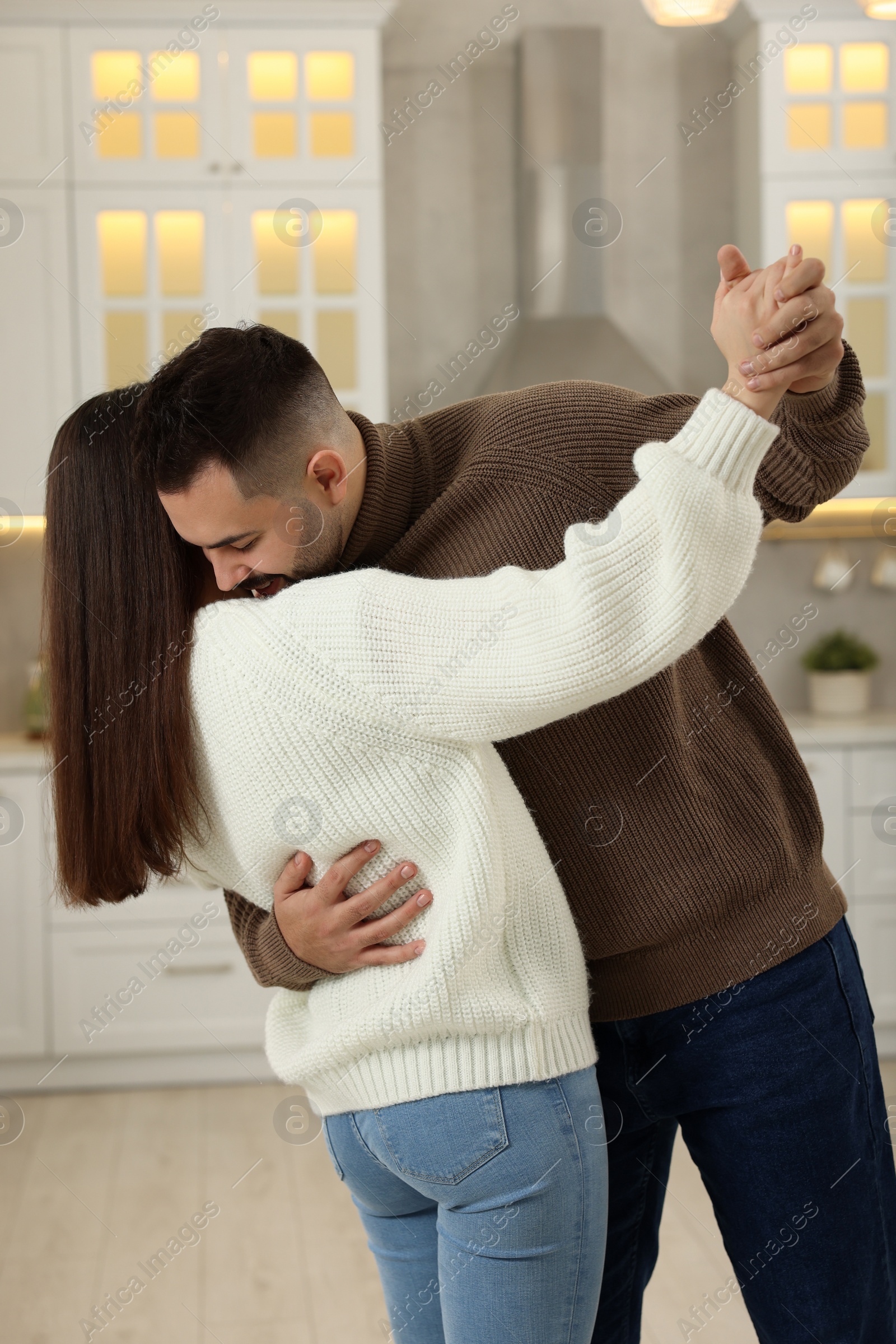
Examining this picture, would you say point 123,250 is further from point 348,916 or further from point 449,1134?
point 449,1134

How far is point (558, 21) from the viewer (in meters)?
3.46

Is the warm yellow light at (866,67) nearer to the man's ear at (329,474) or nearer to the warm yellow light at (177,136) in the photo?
the warm yellow light at (177,136)

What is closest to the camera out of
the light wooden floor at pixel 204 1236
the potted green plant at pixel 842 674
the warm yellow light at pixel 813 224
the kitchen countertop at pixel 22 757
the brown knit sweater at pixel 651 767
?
the brown knit sweater at pixel 651 767

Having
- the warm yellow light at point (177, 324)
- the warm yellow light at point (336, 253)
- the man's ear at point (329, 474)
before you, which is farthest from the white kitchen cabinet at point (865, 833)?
the man's ear at point (329, 474)

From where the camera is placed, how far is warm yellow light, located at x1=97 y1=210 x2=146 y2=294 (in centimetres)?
304

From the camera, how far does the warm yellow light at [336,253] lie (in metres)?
3.08

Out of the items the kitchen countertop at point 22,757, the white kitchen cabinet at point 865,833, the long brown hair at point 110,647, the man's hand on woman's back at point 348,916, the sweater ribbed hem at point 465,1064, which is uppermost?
the long brown hair at point 110,647

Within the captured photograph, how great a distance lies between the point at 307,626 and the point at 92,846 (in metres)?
0.30

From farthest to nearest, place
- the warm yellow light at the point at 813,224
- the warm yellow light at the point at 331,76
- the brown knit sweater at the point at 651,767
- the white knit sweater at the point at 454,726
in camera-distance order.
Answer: the warm yellow light at the point at 813,224 < the warm yellow light at the point at 331,76 < the brown knit sweater at the point at 651,767 < the white knit sweater at the point at 454,726

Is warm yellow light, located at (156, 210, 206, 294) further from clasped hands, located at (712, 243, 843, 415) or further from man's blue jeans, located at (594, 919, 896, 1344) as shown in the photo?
man's blue jeans, located at (594, 919, 896, 1344)

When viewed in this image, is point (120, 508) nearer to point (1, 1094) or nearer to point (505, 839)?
point (505, 839)

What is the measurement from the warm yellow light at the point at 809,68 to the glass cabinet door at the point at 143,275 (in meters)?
1.55

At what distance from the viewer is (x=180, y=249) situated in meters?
3.07

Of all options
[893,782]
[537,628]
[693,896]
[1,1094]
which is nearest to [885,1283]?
[693,896]
